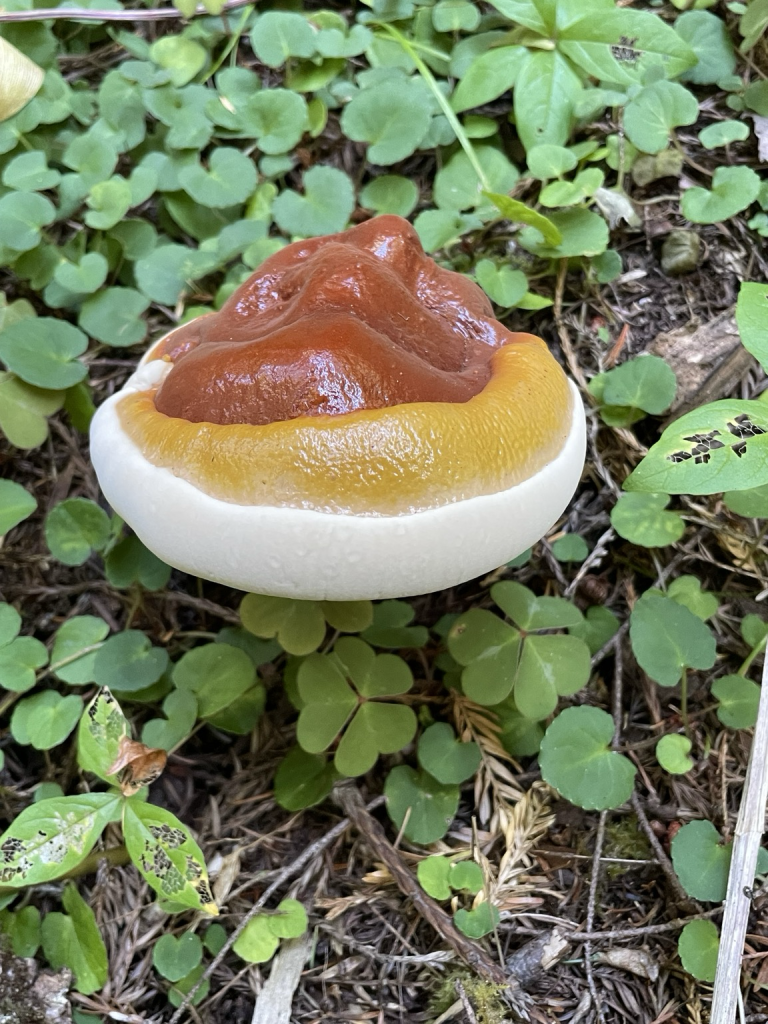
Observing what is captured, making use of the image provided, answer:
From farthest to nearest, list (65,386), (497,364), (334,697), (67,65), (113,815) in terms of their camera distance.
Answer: (67,65) → (65,386) → (334,697) → (113,815) → (497,364)

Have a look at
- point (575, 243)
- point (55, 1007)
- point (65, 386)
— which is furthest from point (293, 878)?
point (575, 243)

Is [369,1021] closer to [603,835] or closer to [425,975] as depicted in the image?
[425,975]

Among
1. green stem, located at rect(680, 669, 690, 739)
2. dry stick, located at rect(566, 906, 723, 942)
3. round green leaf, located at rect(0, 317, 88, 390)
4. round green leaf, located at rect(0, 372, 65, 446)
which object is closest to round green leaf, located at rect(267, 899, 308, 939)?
dry stick, located at rect(566, 906, 723, 942)

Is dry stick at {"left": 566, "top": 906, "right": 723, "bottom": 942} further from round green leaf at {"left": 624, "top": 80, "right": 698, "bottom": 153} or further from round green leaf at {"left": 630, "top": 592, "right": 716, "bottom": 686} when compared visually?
round green leaf at {"left": 624, "top": 80, "right": 698, "bottom": 153}

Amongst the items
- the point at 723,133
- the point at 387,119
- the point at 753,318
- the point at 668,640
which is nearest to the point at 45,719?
the point at 668,640

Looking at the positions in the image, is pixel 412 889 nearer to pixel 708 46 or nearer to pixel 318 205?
pixel 318 205

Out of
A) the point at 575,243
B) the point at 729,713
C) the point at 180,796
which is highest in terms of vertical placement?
the point at 575,243
